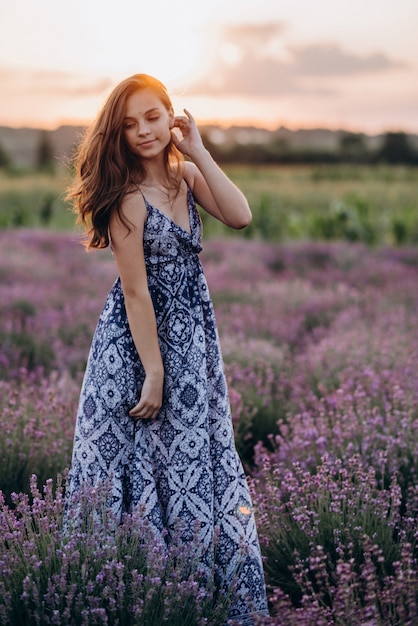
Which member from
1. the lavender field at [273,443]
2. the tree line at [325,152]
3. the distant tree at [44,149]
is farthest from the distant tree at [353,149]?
the lavender field at [273,443]

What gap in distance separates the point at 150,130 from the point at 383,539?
5.66 ft

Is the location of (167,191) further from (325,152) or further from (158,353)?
(325,152)

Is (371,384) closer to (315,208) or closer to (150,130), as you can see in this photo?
(150,130)

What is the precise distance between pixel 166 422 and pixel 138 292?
50 centimetres

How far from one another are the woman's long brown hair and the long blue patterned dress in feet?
0.60

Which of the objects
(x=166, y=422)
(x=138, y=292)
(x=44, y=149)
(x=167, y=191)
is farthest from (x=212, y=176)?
(x=44, y=149)

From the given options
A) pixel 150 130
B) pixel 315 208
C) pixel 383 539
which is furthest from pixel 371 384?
pixel 315 208

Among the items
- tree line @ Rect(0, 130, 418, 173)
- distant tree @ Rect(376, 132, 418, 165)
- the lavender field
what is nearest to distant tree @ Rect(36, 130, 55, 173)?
tree line @ Rect(0, 130, 418, 173)

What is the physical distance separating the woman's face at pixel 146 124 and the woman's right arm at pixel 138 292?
0.18 m

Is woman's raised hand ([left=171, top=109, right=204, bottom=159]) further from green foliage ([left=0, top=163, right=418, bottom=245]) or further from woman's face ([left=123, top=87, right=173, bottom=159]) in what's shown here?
green foliage ([left=0, top=163, right=418, bottom=245])

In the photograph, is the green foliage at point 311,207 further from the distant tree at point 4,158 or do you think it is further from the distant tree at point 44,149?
the distant tree at point 4,158

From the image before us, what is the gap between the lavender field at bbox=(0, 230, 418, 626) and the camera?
241 centimetres

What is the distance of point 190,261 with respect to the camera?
291 centimetres

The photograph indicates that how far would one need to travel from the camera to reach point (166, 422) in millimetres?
2861
